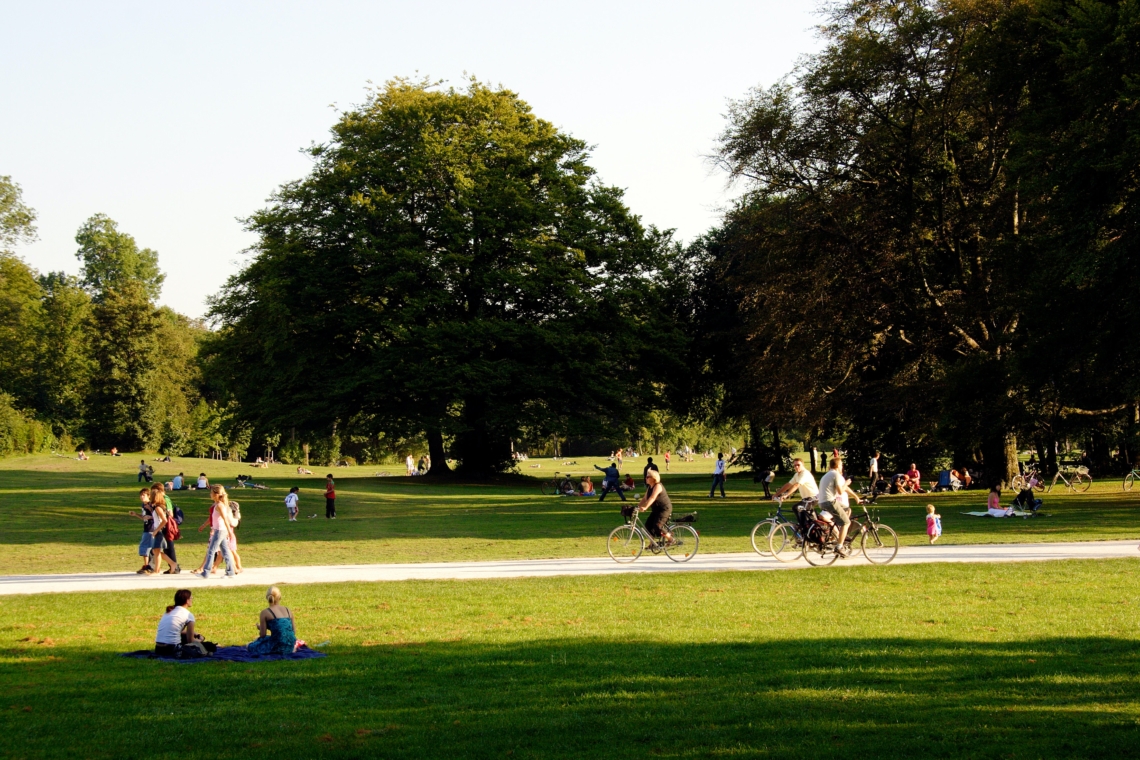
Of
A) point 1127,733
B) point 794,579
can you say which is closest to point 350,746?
point 1127,733

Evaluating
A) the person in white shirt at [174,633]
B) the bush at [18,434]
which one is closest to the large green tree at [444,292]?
the bush at [18,434]

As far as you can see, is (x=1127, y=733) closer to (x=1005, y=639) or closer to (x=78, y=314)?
(x=1005, y=639)

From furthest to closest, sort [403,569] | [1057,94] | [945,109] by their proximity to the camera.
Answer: [945,109] < [1057,94] < [403,569]

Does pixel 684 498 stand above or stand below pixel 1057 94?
below

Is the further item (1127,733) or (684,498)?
(684,498)

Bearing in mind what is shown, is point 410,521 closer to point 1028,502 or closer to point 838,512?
point 838,512

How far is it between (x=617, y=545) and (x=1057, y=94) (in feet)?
64.7

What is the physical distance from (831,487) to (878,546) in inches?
64.2

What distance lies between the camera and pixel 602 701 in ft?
28.5

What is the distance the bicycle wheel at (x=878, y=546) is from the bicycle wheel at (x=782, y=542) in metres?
1.16

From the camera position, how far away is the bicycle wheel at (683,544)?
19.4 meters

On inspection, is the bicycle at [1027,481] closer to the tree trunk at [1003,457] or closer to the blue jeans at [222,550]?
the tree trunk at [1003,457]

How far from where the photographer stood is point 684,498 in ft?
137

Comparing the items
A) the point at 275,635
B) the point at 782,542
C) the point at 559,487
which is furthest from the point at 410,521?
the point at 275,635
